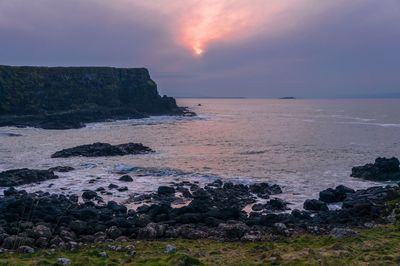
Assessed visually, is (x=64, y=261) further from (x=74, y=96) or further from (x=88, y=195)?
(x=74, y=96)

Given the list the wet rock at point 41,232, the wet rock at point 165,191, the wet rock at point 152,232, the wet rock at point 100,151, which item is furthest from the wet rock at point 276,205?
the wet rock at point 100,151

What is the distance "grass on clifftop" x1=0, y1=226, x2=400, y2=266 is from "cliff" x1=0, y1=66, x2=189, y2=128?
8220 centimetres

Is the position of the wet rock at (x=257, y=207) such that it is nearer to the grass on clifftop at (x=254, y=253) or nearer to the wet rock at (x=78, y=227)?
the grass on clifftop at (x=254, y=253)

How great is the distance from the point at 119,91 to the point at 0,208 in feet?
386

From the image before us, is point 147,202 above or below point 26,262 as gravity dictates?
below

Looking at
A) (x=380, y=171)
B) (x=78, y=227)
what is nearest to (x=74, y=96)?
(x=380, y=171)

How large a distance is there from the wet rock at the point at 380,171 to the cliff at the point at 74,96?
229 feet

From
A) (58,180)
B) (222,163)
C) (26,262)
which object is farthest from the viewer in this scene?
(222,163)

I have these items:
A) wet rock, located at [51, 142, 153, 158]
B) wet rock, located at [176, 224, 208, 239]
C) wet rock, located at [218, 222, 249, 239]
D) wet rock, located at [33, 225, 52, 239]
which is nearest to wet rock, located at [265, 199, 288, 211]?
wet rock, located at [218, 222, 249, 239]

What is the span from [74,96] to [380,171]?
10509 cm

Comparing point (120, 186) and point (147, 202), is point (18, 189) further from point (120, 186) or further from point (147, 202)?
point (147, 202)

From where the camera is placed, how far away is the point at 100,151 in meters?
56.6

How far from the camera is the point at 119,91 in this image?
142m

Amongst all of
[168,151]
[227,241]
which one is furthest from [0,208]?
[168,151]
